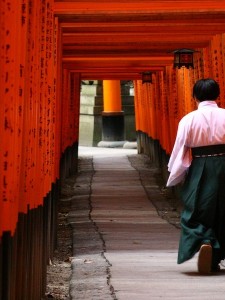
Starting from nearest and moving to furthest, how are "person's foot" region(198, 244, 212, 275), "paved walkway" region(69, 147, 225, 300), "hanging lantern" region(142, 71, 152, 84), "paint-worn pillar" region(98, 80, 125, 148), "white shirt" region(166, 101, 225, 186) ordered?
"paved walkway" region(69, 147, 225, 300) → "person's foot" region(198, 244, 212, 275) → "white shirt" region(166, 101, 225, 186) → "hanging lantern" region(142, 71, 152, 84) → "paint-worn pillar" region(98, 80, 125, 148)

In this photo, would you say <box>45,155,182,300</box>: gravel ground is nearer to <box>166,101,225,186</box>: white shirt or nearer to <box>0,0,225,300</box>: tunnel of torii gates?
<box>0,0,225,300</box>: tunnel of torii gates

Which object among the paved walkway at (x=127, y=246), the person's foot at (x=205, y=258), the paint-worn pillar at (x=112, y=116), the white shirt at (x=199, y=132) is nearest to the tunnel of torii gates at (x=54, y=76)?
the paved walkway at (x=127, y=246)

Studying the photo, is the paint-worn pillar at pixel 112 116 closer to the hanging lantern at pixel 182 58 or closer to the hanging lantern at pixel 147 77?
the hanging lantern at pixel 147 77

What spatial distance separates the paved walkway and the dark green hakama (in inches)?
12.5

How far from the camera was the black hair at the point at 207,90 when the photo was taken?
977 cm

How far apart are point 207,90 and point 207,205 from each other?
1043 millimetres

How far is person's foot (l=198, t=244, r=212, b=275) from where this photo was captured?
9.42 m

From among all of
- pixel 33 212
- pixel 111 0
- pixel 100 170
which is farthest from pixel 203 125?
pixel 100 170

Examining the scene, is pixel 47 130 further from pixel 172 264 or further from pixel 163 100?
pixel 163 100

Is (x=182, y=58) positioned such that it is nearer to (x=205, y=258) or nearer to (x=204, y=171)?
(x=204, y=171)

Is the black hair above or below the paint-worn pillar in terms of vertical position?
above

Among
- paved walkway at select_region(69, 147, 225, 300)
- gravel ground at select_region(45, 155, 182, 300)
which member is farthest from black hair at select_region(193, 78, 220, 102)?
gravel ground at select_region(45, 155, 182, 300)

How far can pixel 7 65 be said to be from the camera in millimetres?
5379

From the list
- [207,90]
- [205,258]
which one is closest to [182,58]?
[207,90]
